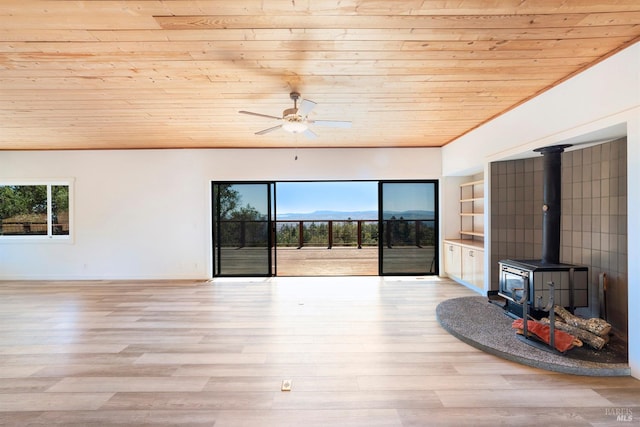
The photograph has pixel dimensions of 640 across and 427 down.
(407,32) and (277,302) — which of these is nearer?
(407,32)

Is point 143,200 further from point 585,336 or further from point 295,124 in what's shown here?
point 585,336

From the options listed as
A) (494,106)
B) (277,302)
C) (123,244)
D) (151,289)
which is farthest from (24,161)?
(494,106)

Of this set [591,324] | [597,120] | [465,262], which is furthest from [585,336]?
[465,262]

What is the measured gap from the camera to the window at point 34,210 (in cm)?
577

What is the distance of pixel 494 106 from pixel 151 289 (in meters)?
5.86

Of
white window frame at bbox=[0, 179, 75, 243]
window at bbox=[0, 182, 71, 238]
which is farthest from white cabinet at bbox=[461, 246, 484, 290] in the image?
window at bbox=[0, 182, 71, 238]

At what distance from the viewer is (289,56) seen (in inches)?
95.4

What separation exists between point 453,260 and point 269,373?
13.7 ft

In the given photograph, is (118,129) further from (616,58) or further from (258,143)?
(616,58)

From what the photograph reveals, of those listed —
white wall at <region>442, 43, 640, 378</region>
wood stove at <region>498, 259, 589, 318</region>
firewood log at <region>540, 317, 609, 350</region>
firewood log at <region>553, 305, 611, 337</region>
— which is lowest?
firewood log at <region>540, 317, 609, 350</region>

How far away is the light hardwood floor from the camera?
1.94 m

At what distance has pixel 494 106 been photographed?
363 cm

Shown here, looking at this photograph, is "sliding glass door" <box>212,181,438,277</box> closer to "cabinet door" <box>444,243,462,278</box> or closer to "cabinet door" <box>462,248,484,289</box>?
"cabinet door" <box>444,243,462,278</box>

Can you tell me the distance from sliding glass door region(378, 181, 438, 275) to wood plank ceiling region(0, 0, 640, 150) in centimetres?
198
